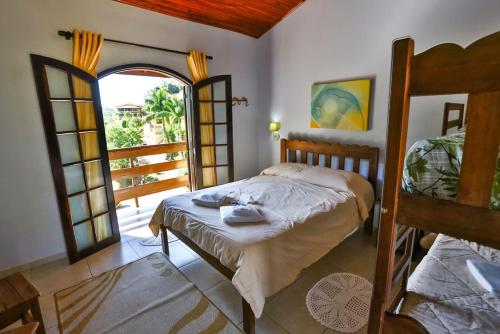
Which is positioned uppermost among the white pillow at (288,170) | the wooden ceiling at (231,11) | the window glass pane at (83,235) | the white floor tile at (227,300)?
the wooden ceiling at (231,11)

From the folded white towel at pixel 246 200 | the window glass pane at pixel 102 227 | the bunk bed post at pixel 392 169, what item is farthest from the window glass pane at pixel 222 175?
the bunk bed post at pixel 392 169

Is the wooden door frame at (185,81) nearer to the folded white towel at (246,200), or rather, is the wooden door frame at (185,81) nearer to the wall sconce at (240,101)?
the wall sconce at (240,101)

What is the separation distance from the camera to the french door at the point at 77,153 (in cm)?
239

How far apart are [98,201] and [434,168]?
123 inches

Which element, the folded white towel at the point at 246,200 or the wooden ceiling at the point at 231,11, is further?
the wooden ceiling at the point at 231,11

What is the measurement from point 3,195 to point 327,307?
3.00 metres

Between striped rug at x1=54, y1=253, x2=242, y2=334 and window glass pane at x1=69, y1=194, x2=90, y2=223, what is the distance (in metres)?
0.72

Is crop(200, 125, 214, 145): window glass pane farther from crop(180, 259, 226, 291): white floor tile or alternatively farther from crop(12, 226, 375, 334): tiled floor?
crop(180, 259, 226, 291): white floor tile

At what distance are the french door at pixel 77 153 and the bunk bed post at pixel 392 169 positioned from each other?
2816 mm

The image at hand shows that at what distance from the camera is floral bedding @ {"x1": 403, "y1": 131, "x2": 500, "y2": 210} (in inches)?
35.3

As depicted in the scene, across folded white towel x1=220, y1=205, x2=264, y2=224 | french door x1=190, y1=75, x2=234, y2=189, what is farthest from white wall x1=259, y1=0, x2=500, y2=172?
folded white towel x1=220, y1=205, x2=264, y2=224

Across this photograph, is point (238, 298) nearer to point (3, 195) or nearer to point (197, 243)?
point (197, 243)

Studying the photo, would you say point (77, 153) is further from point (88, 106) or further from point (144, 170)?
point (144, 170)

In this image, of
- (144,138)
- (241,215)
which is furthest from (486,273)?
(144,138)
